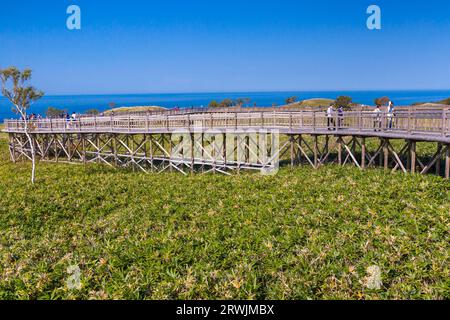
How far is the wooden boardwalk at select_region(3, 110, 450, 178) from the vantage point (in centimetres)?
1700

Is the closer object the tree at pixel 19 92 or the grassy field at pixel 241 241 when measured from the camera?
the grassy field at pixel 241 241

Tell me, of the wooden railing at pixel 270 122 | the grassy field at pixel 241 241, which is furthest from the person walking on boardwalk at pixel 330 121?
the grassy field at pixel 241 241

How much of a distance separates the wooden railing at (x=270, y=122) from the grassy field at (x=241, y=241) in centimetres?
249

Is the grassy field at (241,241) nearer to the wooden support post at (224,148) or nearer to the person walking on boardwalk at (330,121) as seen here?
the person walking on boardwalk at (330,121)

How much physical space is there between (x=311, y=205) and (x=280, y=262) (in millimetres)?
4307

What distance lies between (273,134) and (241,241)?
15.5 m

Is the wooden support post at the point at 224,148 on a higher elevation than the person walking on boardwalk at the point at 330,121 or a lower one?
lower

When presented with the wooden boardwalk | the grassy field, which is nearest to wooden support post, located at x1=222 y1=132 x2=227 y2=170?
the wooden boardwalk

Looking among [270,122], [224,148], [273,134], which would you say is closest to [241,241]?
[224,148]

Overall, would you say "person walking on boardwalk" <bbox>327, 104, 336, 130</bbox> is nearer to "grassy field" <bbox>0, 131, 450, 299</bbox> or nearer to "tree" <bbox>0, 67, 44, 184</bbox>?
"grassy field" <bbox>0, 131, 450, 299</bbox>

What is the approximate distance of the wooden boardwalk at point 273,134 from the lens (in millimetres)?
17000

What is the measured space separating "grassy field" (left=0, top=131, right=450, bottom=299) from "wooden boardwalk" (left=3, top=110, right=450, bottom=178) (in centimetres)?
222

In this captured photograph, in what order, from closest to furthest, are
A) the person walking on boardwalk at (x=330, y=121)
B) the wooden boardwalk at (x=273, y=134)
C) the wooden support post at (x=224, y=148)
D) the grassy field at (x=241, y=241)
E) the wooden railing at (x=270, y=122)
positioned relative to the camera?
the grassy field at (x=241, y=241), the wooden railing at (x=270, y=122), the wooden boardwalk at (x=273, y=134), the person walking on boardwalk at (x=330, y=121), the wooden support post at (x=224, y=148)
